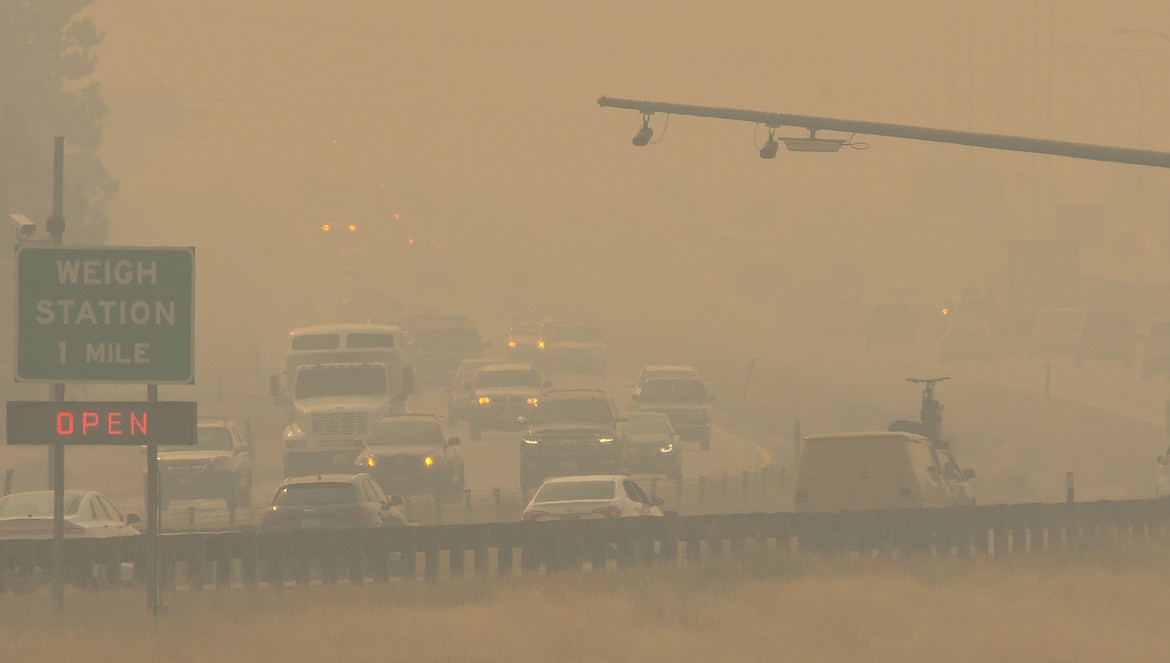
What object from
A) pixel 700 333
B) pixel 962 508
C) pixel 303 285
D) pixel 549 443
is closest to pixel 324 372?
pixel 549 443

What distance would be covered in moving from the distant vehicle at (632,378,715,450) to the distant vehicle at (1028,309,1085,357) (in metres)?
39.6

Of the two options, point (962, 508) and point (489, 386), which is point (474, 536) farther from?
point (489, 386)

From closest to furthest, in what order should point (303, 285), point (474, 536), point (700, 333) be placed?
point (474, 536) < point (700, 333) < point (303, 285)

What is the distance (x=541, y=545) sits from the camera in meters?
25.9

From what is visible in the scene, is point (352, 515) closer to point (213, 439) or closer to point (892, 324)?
point (213, 439)

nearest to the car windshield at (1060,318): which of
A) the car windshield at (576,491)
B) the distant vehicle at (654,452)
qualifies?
the distant vehicle at (654,452)

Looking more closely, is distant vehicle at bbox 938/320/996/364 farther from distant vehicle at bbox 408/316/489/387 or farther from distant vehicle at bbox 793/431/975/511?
distant vehicle at bbox 793/431/975/511

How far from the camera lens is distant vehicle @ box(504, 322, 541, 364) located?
82688 mm

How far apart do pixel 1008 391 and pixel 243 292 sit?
335 ft

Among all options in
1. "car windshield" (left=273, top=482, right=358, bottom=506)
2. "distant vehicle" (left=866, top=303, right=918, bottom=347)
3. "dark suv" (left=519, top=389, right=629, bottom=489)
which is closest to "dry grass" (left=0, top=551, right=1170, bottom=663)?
"car windshield" (left=273, top=482, right=358, bottom=506)

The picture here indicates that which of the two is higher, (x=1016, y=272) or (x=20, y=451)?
(x=1016, y=272)

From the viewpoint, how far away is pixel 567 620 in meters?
21.3

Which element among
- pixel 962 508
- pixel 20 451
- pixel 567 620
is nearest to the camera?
pixel 567 620

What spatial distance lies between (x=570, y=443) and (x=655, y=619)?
21.3m
